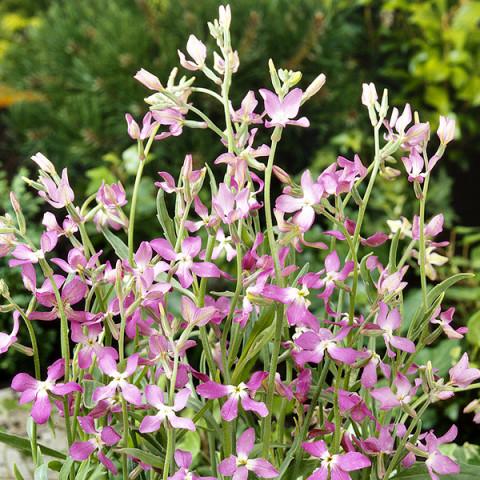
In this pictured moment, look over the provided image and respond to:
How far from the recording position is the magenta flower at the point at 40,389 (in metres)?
0.45

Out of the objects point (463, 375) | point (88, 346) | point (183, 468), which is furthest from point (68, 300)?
point (463, 375)

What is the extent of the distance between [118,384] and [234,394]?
0.27 ft

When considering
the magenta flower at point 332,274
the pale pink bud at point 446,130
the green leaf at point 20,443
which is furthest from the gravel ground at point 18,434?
the pale pink bud at point 446,130

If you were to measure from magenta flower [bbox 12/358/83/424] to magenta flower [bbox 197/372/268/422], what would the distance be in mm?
95

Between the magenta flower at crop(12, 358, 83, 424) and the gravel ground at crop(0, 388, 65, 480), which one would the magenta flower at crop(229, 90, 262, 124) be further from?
the gravel ground at crop(0, 388, 65, 480)

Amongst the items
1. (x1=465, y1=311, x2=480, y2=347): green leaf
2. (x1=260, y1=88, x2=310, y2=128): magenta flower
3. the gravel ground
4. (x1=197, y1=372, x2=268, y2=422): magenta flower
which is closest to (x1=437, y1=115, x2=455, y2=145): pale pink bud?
(x1=260, y1=88, x2=310, y2=128): magenta flower

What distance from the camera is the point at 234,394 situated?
46 cm

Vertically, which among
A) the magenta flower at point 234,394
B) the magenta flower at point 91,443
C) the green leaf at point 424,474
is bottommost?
the green leaf at point 424,474

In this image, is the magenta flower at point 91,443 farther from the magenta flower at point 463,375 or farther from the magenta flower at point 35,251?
the magenta flower at point 463,375

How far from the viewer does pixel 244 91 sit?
6.22 feet

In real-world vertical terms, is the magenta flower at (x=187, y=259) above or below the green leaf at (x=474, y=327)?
above

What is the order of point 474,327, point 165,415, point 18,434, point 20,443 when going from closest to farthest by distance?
point 165,415
point 20,443
point 474,327
point 18,434

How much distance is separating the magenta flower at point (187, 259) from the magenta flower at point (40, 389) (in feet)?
0.36

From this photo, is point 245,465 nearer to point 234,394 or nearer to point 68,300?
point 234,394
